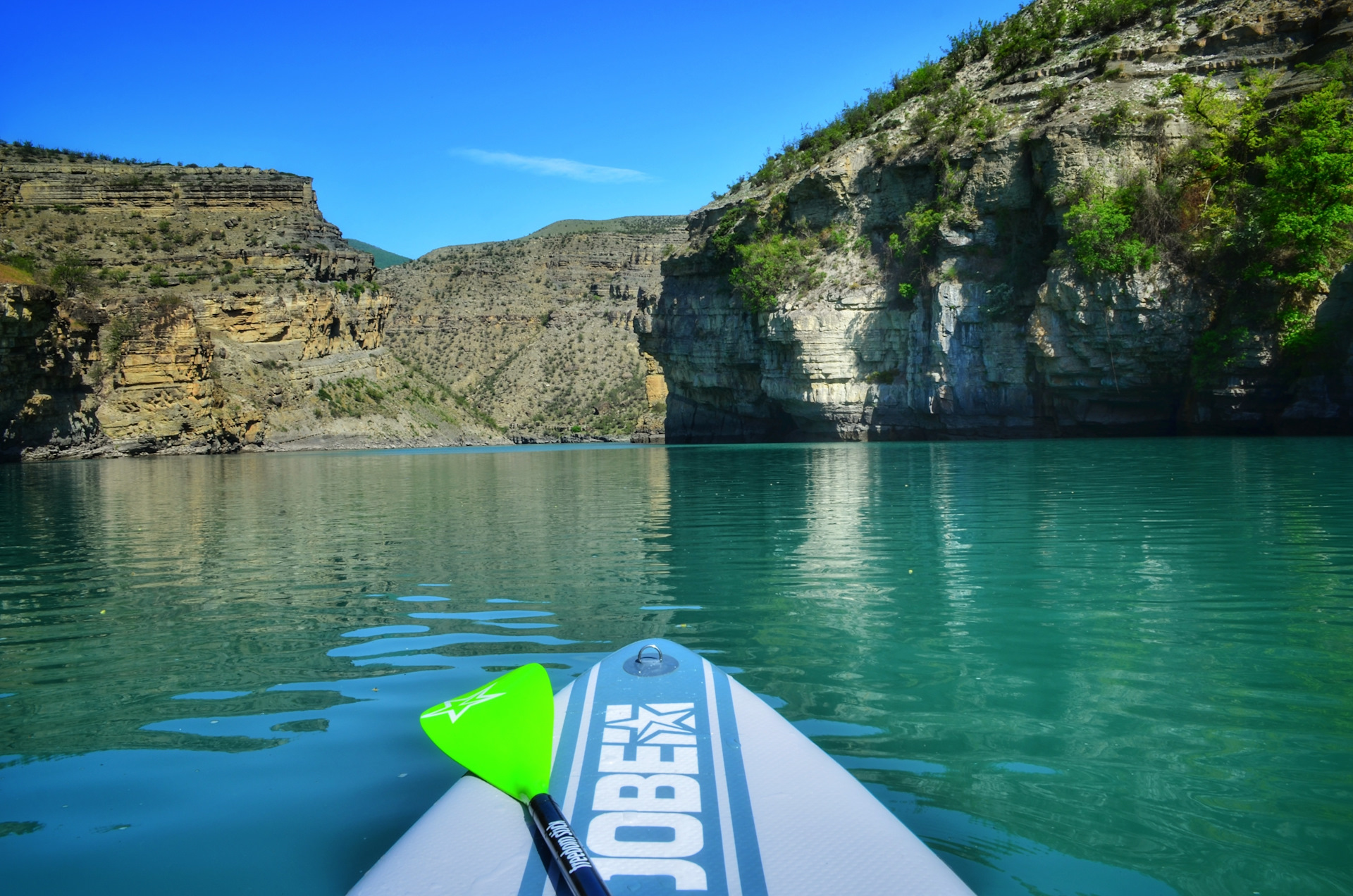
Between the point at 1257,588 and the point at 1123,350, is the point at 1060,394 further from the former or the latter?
the point at 1257,588

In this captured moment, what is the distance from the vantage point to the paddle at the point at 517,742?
2652mm

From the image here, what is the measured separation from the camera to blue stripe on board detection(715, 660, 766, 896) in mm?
2566

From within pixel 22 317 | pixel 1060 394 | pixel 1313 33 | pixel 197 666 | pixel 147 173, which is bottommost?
pixel 197 666

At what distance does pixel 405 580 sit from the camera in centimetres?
863

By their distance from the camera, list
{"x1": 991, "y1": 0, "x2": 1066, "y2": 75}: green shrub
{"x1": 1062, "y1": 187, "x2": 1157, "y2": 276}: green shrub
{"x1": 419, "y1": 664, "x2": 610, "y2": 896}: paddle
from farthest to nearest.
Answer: {"x1": 991, "y1": 0, "x2": 1066, "y2": 75}: green shrub
{"x1": 1062, "y1": 187, "x2": 1157, "y2": 276}: green shrub
{"x1": 419, "y1": 664, "x2": 610, "y2": 896}: paddle

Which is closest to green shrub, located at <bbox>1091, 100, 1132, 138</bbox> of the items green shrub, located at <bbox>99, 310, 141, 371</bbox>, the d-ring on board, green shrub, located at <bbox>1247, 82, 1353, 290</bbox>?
green shrub, located at <bbox>1247, 82, 1353, 290</bbox>

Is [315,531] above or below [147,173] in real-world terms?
below

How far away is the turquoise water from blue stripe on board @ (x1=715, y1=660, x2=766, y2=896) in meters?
0.63

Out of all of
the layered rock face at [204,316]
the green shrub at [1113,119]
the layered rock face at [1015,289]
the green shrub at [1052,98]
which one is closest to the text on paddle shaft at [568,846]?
the layered rock face at [1015,289]

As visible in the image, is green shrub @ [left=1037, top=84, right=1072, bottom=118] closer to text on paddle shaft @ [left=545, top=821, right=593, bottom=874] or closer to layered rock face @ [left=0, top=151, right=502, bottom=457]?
text on paddle shaft @ [left=545, top=821, right=593, bottom=874]

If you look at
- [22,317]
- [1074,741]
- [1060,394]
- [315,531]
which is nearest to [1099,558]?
[1074,741]

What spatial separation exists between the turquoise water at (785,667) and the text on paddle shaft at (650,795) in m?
0.83

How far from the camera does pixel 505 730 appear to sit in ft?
11.7

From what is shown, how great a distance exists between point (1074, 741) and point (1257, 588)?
13.1ft
